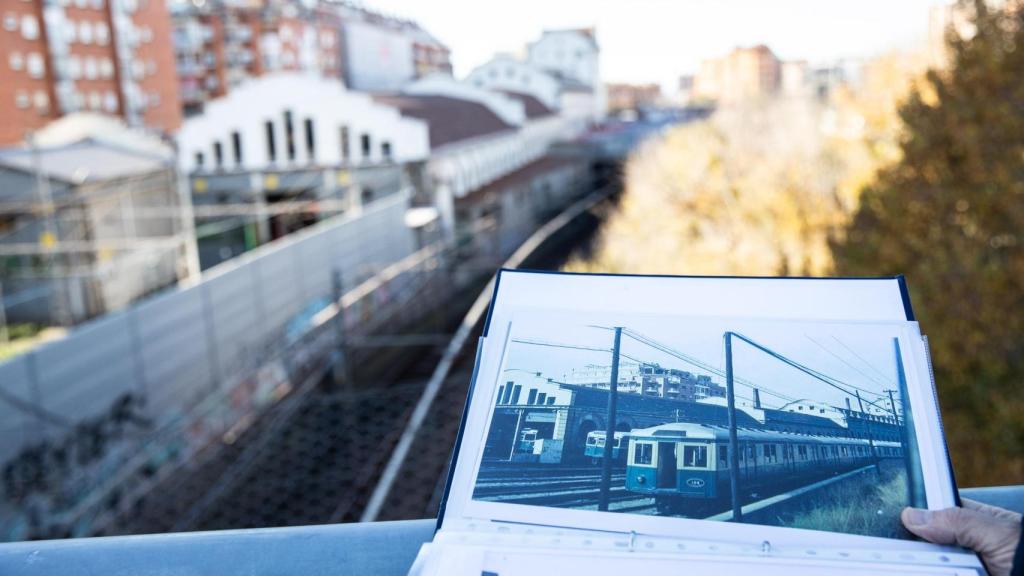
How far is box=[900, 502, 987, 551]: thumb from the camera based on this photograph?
366mm

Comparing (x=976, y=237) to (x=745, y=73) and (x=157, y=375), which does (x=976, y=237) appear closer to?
(x=157, y=375)

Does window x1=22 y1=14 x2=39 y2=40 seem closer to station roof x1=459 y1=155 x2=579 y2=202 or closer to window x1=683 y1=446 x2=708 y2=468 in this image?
station roof x1=459 y1=155 x2=579 y2=202

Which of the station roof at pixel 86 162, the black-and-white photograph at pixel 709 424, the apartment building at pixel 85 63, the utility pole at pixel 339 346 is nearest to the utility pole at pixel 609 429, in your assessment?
the black-and-white photograph at pixel 709 424

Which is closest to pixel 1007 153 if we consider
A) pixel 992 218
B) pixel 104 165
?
pixel 992 218

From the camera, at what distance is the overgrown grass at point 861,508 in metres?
0.38

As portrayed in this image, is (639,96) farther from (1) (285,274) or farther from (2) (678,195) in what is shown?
(1) (285,274)

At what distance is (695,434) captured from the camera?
0.43 meters

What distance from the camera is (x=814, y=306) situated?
19.0 inches

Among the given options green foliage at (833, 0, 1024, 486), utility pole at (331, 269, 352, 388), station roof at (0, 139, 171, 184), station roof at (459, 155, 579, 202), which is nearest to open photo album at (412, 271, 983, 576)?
green foliage at (833, 0, 1024, 486)

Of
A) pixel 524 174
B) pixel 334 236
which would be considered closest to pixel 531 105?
pixel 524 174

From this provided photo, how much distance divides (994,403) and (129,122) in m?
12.6

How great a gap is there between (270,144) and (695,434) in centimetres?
829

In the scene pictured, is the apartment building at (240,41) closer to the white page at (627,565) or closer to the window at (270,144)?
the window at (270,144)

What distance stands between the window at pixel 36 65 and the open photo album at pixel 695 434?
1212cm
